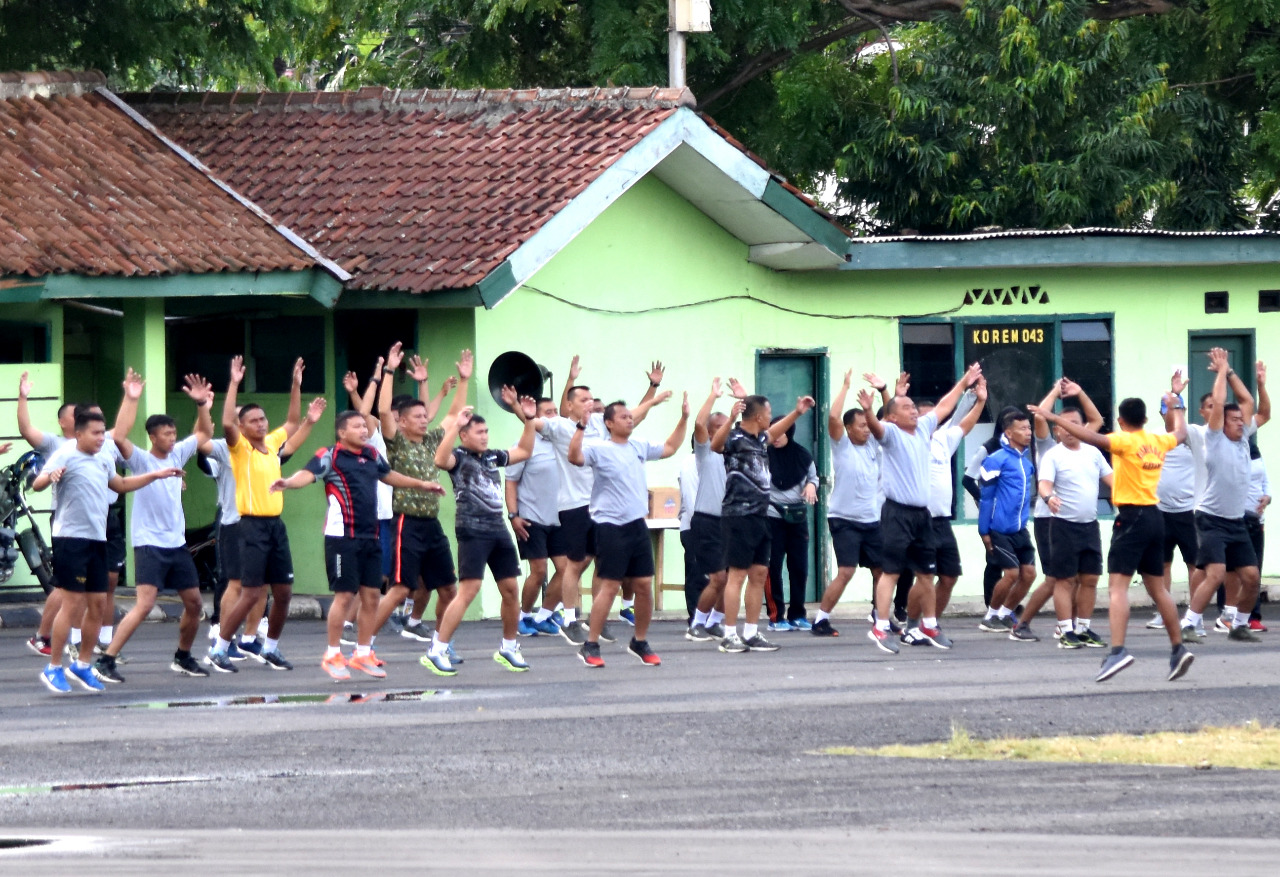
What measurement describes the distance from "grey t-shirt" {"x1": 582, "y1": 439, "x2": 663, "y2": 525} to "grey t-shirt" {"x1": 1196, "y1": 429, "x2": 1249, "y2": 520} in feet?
15.3

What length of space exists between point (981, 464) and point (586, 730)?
23.6ft

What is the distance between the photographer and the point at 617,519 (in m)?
14.5

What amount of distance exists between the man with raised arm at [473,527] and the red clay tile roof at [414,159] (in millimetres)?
4158

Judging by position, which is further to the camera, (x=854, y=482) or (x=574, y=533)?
(x=854, y=482)

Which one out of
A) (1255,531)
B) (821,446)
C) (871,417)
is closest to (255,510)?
(871,417)

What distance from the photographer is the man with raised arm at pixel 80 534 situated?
44.0 ft

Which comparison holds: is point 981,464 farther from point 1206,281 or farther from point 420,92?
point 420,92

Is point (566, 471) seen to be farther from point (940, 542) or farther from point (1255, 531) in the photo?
point (1255, 531)

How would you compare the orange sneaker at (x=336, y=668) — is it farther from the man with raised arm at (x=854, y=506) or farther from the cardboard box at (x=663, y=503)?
the cardboard box at (x=663, y=503)

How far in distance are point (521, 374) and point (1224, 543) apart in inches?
252

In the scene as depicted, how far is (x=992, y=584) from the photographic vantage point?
725 inches

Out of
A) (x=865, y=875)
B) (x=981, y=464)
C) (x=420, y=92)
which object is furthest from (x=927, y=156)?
(x=865, y=875)

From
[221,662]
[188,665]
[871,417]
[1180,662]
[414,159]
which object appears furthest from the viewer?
[414,159]

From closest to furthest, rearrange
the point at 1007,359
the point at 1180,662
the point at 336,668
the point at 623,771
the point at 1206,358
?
1. the point at 623,771
2. the point at 1180,662
3. the point at 336,668
4. the point at 1007,359
5. the point at 1206,358
